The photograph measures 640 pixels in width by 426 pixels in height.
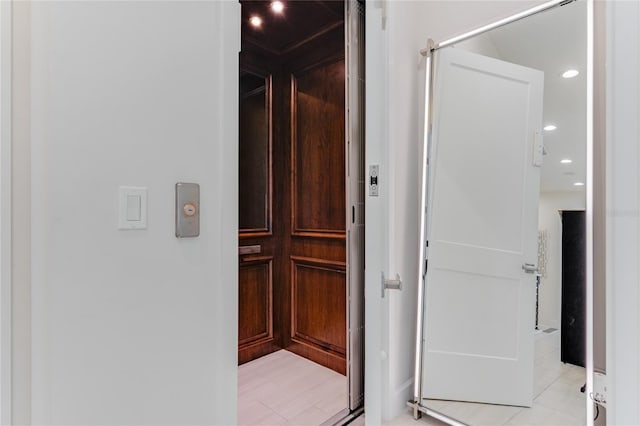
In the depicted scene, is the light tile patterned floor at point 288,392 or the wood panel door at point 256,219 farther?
the wood panel door at point 256,219

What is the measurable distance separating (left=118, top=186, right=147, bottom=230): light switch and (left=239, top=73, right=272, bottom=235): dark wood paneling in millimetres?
1839

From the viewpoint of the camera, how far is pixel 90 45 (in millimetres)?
771

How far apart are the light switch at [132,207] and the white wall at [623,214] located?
1.55m

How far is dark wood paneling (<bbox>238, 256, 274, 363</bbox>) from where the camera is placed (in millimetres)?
2641

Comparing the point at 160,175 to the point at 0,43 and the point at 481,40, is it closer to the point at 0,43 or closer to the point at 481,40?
the point at 0,43

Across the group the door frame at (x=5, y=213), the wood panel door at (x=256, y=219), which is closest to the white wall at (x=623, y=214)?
the door frame at (x=5, y=213)

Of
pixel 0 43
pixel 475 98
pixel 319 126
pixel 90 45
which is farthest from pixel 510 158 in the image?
pixel 0 43

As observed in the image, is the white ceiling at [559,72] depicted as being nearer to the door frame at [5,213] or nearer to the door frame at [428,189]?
the door frame at [428,189]

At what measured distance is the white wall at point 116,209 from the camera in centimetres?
72

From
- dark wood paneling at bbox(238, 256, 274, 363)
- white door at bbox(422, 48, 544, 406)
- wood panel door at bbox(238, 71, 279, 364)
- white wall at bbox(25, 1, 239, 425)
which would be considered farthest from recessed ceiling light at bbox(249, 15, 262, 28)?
dark wood paneling at bbox(238, 256, 274, 363)

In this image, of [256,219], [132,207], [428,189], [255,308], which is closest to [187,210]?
[132,207]

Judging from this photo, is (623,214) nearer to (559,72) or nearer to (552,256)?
(552,256)

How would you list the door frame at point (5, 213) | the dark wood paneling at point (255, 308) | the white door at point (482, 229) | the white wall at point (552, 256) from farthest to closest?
the dark wood paneling at point (255, 308), the white door at point (482, 229), the white wall at point (552, 256), the door frame at point (5, 213)

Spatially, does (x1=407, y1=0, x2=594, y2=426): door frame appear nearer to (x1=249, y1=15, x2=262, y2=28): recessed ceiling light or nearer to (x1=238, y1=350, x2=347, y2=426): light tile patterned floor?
(x1=238, y1=350, x2=347, y2=426): light tile patterned floor
